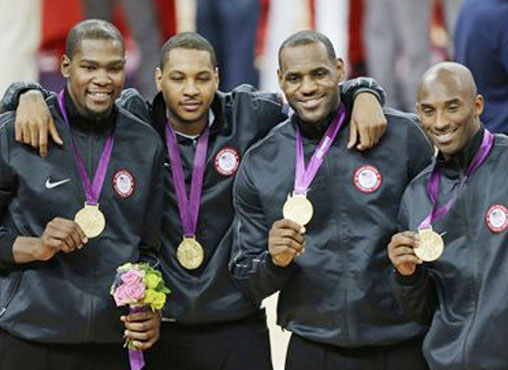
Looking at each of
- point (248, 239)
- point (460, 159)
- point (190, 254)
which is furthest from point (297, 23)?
point (460, 159)

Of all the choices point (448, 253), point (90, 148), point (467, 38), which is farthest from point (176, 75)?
point (467, 38)

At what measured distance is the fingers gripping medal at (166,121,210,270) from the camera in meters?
Result: 5.50

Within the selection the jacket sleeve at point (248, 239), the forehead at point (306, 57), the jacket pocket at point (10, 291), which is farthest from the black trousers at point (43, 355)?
the forehead at point (306, 57)

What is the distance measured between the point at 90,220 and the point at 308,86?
928mm

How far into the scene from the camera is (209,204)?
5547 millimetres

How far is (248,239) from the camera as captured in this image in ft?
17.6

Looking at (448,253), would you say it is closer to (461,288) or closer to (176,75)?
(461,288)

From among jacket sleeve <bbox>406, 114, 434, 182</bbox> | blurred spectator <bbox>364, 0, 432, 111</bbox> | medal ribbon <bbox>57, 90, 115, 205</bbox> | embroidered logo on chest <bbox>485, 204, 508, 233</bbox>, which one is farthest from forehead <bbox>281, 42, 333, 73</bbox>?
blurred spectator <bbox>364, 0, 432, 111</bbox>

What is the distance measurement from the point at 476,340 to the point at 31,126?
5.79 feet

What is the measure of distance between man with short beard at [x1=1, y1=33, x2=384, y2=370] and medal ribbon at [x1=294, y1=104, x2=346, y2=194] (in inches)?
8.0

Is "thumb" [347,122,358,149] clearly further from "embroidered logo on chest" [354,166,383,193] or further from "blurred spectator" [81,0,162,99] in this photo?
"blurred spectator" [81,0,162,99]

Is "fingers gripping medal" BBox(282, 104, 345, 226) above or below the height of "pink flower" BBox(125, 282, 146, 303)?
above

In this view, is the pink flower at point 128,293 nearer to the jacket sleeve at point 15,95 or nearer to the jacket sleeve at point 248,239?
the jacket sleeve at point 248,239

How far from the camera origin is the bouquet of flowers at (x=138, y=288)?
505 cm
